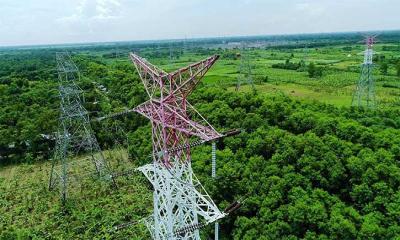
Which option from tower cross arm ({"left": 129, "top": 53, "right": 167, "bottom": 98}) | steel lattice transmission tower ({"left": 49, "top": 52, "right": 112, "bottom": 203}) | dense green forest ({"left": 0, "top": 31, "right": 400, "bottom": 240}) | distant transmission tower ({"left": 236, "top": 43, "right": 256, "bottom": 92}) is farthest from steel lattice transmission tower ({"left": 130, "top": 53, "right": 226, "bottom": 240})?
distant transmission tower ({"left": 236, "top": 43, "right": 256, "bottom": 92})

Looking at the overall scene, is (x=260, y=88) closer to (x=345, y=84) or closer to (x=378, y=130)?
(x=345, y=84)

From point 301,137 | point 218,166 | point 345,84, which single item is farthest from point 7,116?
point 345,84

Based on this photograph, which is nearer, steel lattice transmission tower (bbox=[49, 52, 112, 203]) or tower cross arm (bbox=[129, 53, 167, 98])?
tower cross arm (bbox=[129, 53, 167, 98])

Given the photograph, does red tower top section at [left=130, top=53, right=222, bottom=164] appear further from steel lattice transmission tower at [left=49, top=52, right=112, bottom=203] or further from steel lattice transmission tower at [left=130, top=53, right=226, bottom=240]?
steel lattice transmission tower at [left=49, top=52, right=112, bottom=203]

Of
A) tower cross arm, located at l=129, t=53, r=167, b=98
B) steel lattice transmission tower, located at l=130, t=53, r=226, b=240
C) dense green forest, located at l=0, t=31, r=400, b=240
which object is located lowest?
dense green forest, located at l=0, t=31, r=400, b=240

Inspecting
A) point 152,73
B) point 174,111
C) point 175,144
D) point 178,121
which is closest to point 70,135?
point 152,73
